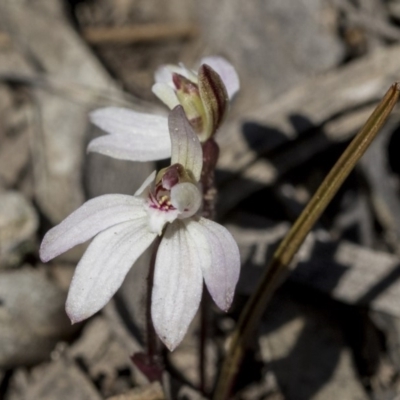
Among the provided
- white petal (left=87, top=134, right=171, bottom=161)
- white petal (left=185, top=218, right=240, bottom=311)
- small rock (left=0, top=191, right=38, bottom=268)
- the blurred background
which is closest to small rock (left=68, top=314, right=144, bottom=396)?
the blurred background

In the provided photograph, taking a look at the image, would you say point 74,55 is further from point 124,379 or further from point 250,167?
point 124,379

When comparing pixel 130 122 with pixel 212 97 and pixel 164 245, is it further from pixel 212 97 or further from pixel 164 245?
pixel 164 245

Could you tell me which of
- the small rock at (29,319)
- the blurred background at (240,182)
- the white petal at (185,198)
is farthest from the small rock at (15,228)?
the white petal at (185,198)

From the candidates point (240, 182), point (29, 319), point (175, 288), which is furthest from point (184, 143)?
point (240, 182)

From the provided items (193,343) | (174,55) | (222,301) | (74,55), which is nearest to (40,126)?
(74,55)

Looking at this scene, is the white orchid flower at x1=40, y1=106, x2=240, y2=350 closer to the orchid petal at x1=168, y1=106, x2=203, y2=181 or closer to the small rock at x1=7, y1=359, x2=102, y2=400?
the orchid petal at x1=168, y1=106, x2=203, y2=181
